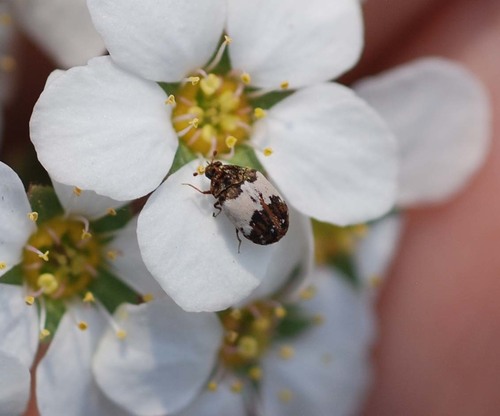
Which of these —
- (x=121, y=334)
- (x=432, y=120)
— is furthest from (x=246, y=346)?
(x=432, y=120)

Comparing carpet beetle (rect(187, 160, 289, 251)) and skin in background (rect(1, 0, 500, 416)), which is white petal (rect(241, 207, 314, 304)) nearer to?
carpet beetle (rect(187, 160, 289, 251))

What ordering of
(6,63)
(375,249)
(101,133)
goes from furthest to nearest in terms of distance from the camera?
(375,249) → (6,63) → (101,133)

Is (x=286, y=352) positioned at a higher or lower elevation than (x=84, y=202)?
lower

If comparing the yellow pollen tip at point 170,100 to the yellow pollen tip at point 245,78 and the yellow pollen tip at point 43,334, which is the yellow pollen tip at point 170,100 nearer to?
the yellow pollen tip at point 245,78

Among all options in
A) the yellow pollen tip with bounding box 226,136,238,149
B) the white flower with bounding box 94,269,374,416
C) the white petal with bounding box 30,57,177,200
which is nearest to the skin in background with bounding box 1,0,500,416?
the white flower with bounding box 94,269,374,416

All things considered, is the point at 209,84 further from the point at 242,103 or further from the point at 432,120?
the point at 432,120

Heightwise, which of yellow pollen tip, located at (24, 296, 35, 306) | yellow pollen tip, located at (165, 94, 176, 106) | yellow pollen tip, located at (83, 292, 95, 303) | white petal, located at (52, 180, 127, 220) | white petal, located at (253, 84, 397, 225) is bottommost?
yellow pollen tip, located at (83, 292, 95, 303)

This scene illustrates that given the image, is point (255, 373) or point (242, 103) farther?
point (255, 373)
